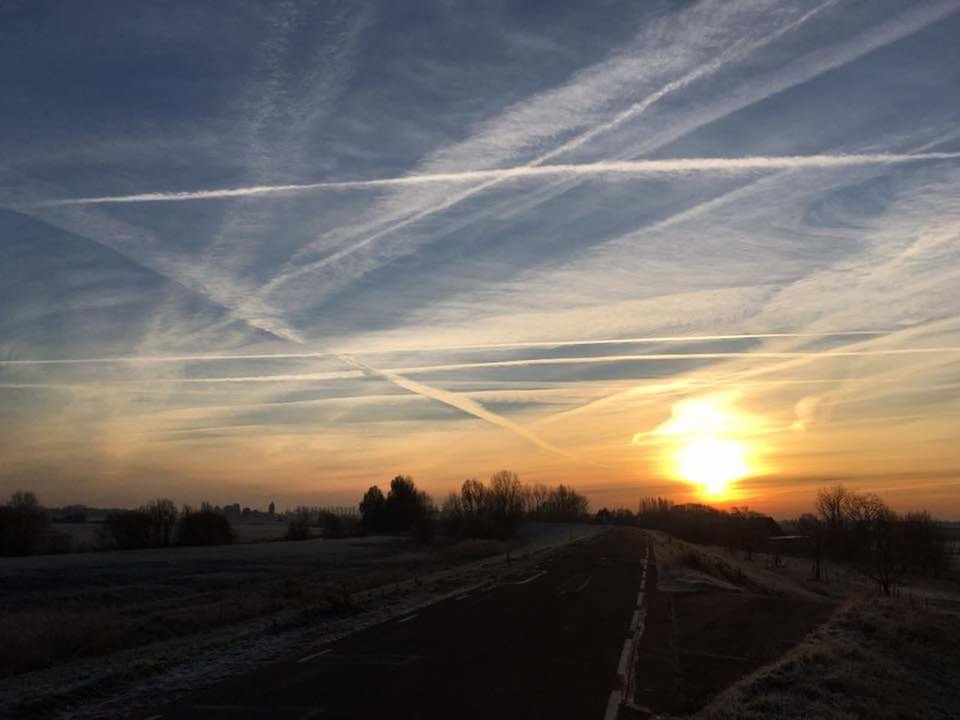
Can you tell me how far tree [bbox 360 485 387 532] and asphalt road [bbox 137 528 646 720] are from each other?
10290cm

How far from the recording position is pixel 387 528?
399 ft

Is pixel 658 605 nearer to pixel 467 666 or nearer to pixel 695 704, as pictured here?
pixel 467 666

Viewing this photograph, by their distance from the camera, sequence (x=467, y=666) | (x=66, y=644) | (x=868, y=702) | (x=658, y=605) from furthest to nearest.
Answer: (x=658, y=605) < (x=66, y=644) < (x=467, y=666) < (x=868, y=702)

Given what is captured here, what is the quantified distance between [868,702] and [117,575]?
35821 mm

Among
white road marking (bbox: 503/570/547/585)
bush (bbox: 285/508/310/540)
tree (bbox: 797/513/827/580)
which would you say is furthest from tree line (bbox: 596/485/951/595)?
bush (bbox: 285/508/310/540)

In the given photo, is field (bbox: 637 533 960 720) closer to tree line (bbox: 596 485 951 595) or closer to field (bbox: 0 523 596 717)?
field (bbox: 0 523 596 717)

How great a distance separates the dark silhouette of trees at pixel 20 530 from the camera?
6397 cm

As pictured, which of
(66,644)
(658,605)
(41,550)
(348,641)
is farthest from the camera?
(41,550)

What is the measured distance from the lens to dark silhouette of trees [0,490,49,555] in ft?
210

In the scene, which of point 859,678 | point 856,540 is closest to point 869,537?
point 856,540

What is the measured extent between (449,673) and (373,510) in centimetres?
11421

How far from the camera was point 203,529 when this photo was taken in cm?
8356

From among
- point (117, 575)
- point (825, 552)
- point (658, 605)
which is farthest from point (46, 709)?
point (825, 552)

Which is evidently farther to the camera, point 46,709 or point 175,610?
point 175,610
